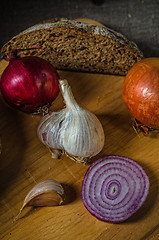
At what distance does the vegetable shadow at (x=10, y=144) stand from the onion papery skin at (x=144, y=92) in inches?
20.0

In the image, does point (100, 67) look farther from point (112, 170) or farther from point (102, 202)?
point (102, 202)

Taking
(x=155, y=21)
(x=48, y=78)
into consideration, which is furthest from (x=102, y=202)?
(x=155, y=21)

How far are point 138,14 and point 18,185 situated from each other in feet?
3.87

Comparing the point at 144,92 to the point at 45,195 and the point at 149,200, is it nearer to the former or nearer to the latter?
the point at 149,200

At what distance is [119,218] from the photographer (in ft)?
4.50

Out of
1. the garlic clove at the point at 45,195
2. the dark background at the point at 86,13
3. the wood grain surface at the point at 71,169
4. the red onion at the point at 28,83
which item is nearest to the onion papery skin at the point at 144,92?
the wood grain surface at the point at 71,169

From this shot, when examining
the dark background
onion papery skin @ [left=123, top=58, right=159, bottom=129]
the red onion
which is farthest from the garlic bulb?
the dark background

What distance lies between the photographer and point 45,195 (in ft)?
4.42

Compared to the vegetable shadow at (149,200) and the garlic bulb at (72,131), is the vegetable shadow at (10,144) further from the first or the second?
the vegetable shadow at (149,200)

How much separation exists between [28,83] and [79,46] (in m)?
0.32

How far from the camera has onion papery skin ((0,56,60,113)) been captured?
4.37 ft

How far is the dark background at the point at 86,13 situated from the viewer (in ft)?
6.22

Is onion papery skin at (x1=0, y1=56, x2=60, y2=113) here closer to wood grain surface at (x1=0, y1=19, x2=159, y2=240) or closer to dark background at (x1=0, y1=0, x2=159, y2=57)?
wood grain surface at (x1=0, y1=19, x2=159, y2=240)

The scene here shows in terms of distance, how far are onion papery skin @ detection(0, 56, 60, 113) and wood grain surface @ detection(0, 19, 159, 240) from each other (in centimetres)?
15
